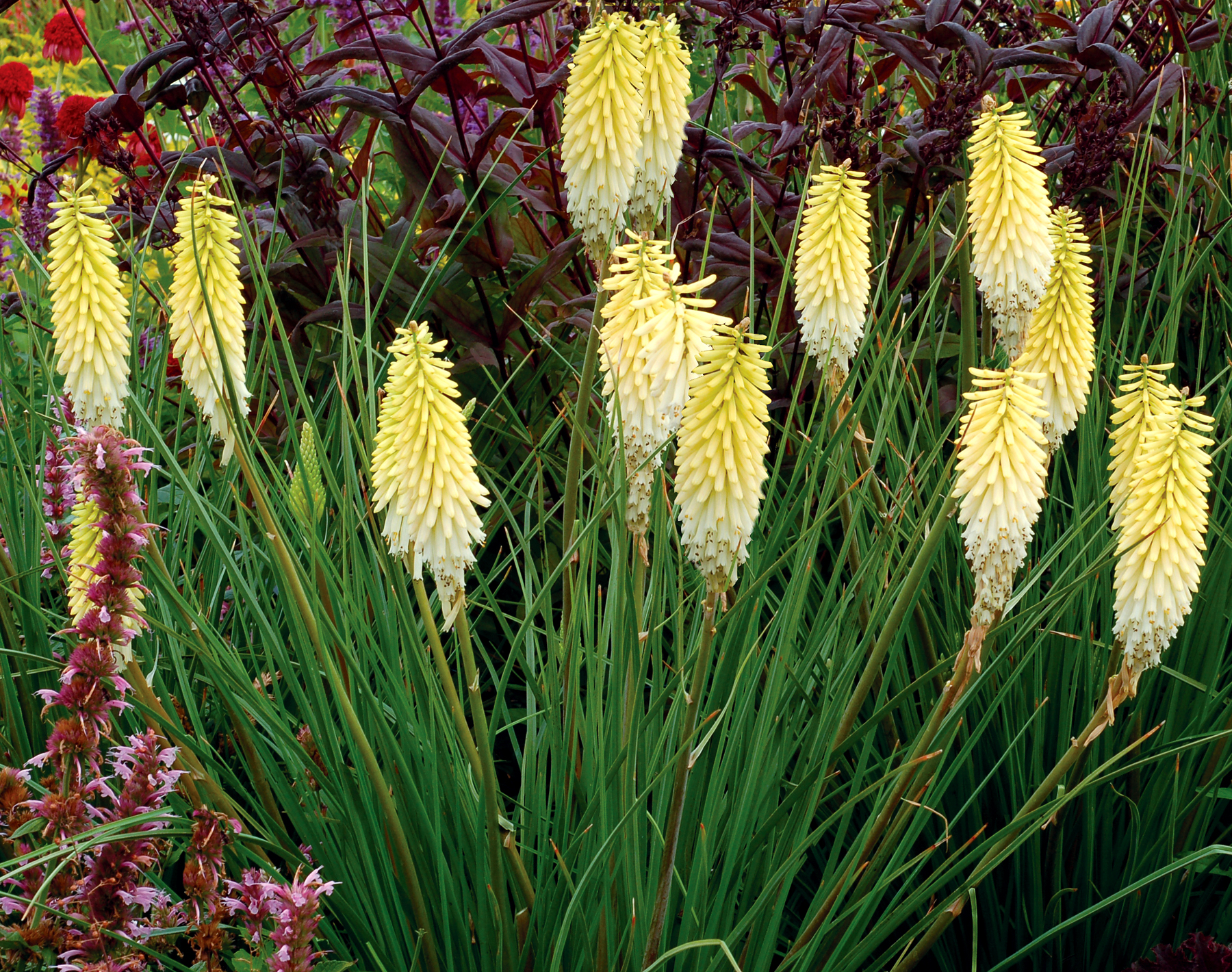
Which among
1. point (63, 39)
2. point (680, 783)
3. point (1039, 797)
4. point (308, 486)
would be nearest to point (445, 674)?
point (680, 783)

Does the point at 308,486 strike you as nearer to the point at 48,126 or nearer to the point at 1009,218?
the point at 1009,218

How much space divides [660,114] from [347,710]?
1108 millimetres

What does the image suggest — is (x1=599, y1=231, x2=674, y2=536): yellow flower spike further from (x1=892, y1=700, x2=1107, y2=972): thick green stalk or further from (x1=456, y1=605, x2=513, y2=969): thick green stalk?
(x1=892, y1=700, x2=1107, y2=972): thick green stalk

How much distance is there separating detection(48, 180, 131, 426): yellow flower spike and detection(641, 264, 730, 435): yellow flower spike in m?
0.91

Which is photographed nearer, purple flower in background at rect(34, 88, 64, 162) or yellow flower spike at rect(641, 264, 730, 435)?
yellow flower spike at rect(641, 264, 730, 435)

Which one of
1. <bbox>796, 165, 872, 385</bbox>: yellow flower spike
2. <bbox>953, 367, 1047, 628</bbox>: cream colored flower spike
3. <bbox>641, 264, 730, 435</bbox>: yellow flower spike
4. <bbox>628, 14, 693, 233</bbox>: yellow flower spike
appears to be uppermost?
<bbox>628, 14, 693, 233</bbox>: yellow flower spike

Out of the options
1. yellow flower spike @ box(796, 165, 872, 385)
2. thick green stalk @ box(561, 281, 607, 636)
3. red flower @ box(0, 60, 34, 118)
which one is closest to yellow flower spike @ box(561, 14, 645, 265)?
thick green stalk @ box(561, 281, 607, 636)

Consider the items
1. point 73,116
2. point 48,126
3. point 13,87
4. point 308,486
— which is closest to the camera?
point 308,486

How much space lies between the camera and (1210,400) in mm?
3572

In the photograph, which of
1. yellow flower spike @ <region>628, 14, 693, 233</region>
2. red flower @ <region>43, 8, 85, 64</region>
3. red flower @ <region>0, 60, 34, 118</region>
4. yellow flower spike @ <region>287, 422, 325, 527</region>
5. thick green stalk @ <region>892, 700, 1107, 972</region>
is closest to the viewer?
thick green stalk @ <region>892, 700, 1107, 972</region>

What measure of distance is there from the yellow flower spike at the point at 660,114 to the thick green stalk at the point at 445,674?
773mm

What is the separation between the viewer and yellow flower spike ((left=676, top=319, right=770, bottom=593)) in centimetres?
163

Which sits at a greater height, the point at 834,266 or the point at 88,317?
the point at 834,266

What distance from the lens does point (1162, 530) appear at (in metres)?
1.71
